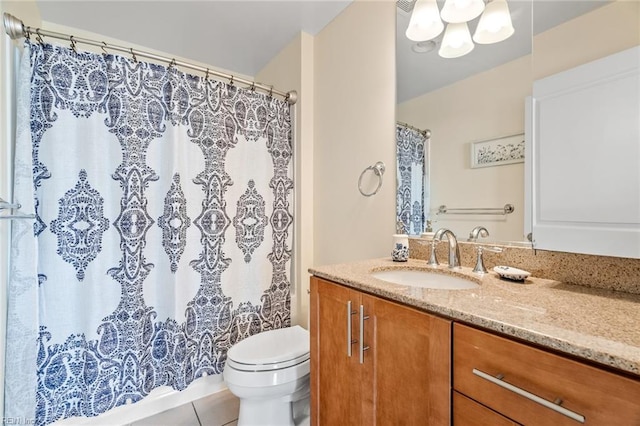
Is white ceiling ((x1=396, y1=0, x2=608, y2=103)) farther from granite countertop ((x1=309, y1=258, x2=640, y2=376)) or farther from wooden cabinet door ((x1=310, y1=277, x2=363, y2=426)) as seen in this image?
wooden cabinet door ((x1=310, y1=277, x2=363, y2=426))

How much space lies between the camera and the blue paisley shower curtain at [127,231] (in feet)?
4.10

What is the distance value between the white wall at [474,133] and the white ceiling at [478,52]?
0.04 m

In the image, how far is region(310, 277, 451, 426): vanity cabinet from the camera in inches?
27.5

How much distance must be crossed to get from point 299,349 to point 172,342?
0.74m

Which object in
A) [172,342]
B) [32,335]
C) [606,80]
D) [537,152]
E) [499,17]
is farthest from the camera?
[172,342]

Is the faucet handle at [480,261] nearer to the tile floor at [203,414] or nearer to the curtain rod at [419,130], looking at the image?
the curtain rod at [419,130]

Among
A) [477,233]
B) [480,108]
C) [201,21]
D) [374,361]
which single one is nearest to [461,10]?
[480,108]

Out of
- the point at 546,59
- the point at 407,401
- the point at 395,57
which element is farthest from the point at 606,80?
the point at 407,401

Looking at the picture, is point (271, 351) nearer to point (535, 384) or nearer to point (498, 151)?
point (535, 384)

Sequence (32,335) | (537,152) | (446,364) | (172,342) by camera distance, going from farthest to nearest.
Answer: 1. (172,342)
2. (32,335)
3. (537,152)
4. (446,364)

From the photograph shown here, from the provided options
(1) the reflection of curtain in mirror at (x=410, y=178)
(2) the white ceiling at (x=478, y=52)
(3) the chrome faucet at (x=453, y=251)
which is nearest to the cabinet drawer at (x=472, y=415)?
(3) the chrome faucet at (x=453, y=251)

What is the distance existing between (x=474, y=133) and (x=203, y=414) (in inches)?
81.1

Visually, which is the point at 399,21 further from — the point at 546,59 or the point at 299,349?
the point at 299,349

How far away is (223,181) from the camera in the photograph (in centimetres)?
171
